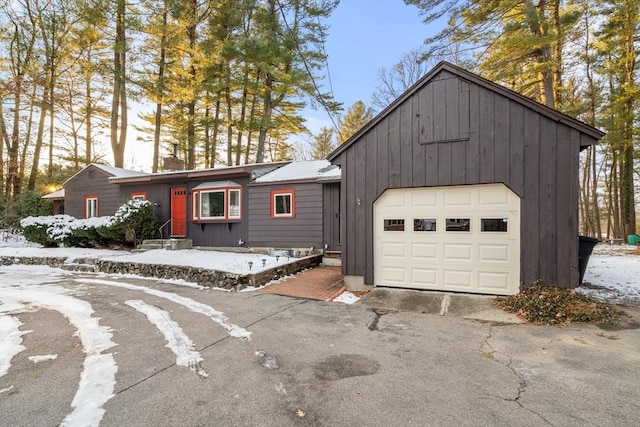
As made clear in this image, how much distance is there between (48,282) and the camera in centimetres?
814

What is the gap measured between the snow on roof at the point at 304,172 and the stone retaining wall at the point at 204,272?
9.02 feet

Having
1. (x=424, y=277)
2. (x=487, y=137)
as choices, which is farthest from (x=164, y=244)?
(x=487, y=137)

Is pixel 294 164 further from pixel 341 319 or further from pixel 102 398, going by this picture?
pixel 102 398

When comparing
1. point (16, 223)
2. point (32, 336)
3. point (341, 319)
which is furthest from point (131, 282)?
point (16, 223)

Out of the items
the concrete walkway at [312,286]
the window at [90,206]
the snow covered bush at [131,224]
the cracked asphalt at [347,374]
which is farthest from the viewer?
the window at [90,206]

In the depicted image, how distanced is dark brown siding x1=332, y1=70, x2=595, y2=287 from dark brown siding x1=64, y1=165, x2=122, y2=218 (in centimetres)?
1227

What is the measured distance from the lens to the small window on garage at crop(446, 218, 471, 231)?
20.3 feet

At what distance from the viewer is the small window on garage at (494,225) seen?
589cm

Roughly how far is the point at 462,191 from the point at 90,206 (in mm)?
16790

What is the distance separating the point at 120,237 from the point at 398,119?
11579 millimetres

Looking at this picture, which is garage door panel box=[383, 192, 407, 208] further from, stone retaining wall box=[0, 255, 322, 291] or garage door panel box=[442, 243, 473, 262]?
stone retaining wall box=[0, 255, 322, 291]

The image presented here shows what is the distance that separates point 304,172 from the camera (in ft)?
37.2

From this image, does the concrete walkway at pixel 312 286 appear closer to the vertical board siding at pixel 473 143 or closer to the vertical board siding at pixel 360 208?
the vertical board siding at pixel 360 208

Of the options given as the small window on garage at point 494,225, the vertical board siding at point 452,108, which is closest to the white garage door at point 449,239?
the small window on garage at point 494,225
